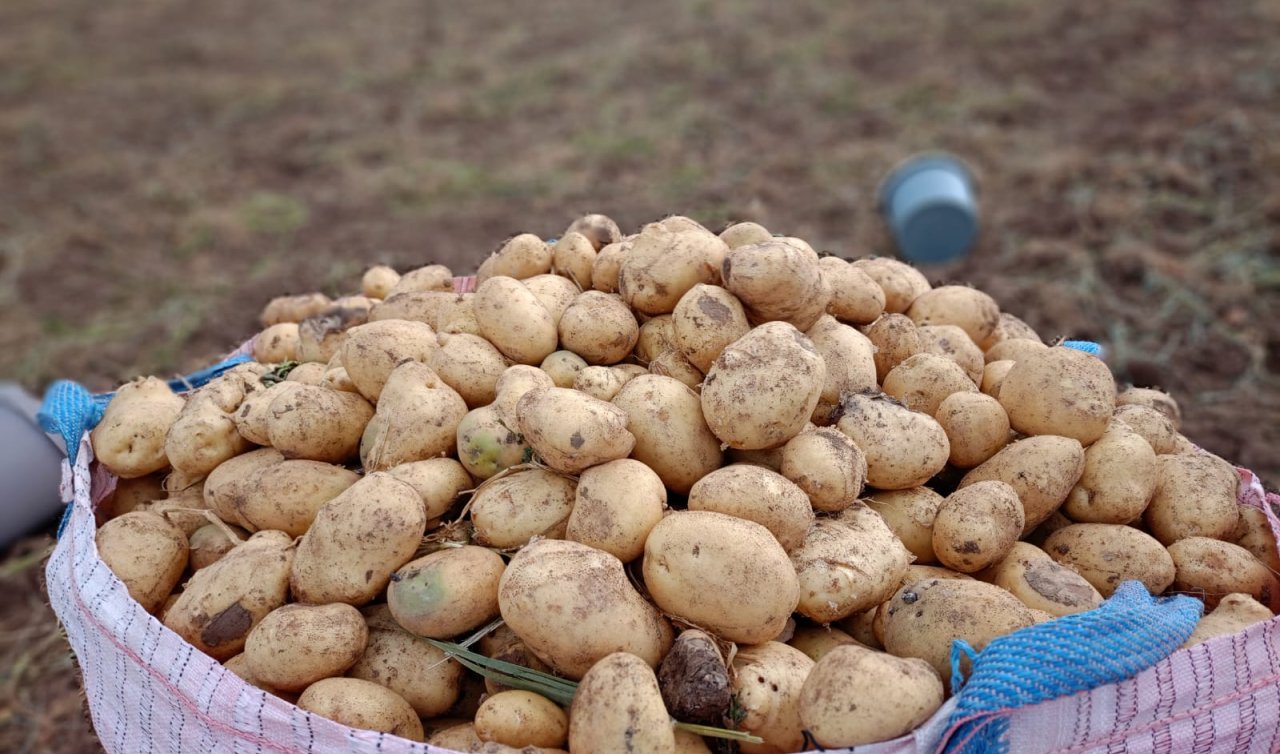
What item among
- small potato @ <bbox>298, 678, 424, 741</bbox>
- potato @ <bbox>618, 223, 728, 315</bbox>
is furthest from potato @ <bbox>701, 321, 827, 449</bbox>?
small potato @ <bbox>298, 678, 424, 741</bbox>

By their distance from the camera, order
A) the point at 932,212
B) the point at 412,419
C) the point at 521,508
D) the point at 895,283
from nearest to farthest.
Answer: the point at 521,508
the point at 412,419
the point at 895,283
the point at 932,212

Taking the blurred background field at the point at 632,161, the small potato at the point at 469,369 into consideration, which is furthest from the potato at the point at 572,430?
the blurred background field at the point at 632,161

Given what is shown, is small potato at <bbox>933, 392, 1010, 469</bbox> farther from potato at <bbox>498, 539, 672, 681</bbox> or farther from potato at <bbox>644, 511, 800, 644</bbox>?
potato at <bbox>498, 539, 672, 681</bbox>

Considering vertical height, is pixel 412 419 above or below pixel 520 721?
above

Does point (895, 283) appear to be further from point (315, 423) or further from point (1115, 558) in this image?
point (315, 423)

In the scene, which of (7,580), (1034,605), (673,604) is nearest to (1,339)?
(7,580)

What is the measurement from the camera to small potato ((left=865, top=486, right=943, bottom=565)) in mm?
2100

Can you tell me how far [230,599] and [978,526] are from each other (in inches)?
60.8

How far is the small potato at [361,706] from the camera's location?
5.57ft

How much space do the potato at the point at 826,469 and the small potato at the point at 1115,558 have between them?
0.52m

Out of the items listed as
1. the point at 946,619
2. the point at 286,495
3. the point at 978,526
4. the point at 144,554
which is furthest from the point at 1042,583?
the point at 144,554

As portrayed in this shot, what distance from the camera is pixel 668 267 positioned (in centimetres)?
225

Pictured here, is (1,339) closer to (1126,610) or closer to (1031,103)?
(1126,610)

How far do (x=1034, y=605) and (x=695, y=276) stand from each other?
3.42 feet
